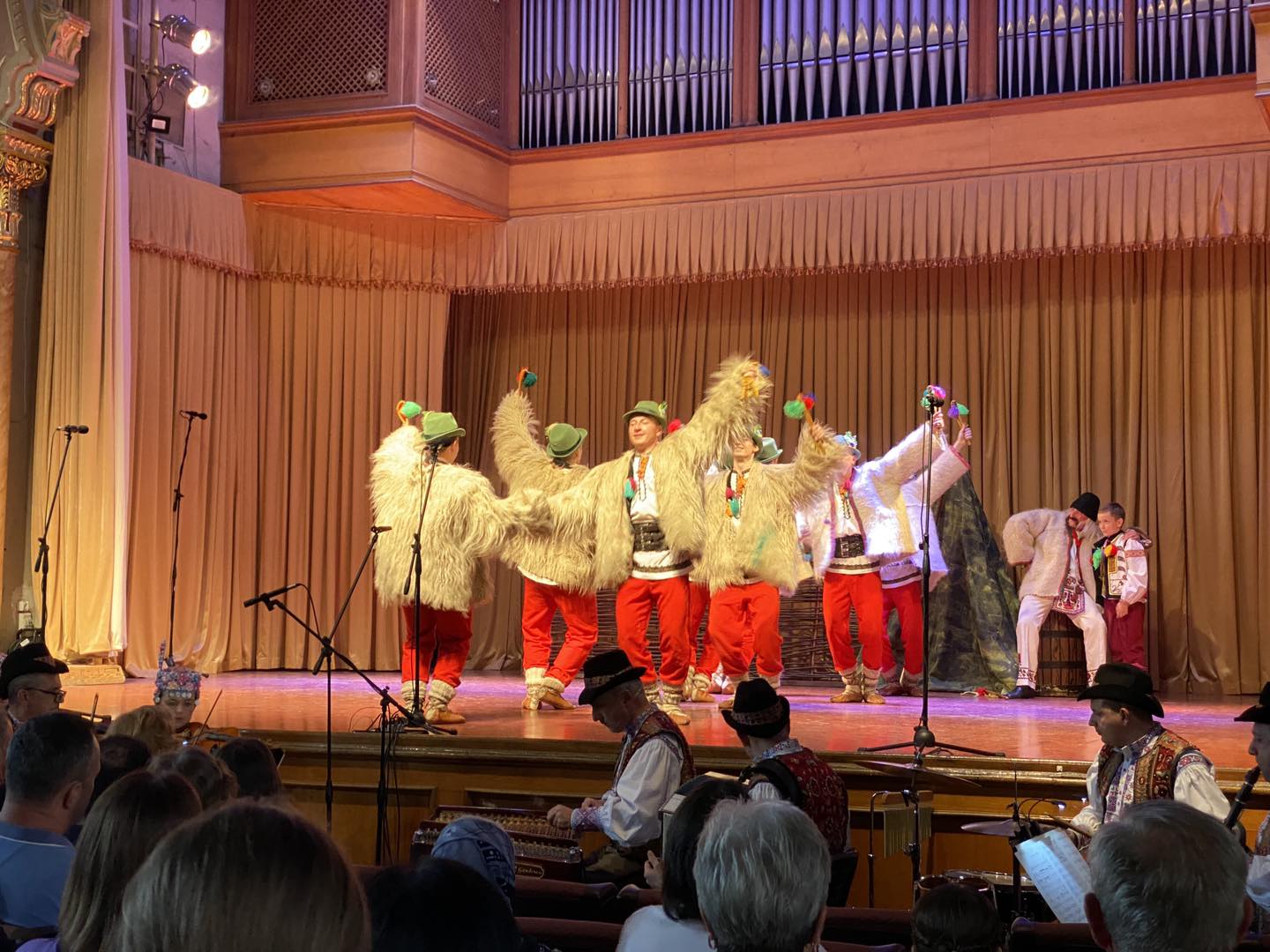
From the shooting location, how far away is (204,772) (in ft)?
11.4

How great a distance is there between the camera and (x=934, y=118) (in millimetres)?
11359

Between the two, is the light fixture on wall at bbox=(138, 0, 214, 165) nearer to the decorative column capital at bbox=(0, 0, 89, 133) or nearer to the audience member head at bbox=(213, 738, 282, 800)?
the decorative column capital at bbox=(0, 0, 89, 133)

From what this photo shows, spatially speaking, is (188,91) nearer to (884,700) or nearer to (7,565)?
(7,565)

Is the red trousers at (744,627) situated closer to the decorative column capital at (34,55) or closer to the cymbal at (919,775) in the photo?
the cymbal at (919,775)

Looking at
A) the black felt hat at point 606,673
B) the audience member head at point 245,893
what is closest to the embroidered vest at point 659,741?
the black felt hat at point 606,673

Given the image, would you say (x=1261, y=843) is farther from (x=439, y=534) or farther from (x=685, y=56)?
(x=685, y=56)

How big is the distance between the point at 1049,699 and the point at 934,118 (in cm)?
447

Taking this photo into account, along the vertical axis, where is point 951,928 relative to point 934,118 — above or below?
below

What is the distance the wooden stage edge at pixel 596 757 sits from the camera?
20.3 feet

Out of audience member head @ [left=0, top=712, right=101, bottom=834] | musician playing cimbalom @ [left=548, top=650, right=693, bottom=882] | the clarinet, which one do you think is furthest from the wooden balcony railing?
audience member head @ [left=0, top=712, right=101, bottom=834]

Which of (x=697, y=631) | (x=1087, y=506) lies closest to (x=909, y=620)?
(x=697, y=631)

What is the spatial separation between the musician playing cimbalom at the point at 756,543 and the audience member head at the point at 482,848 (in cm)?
543

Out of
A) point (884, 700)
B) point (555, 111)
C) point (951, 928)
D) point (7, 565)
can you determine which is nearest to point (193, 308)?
point (7, 565)

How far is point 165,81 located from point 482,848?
10006 mm
